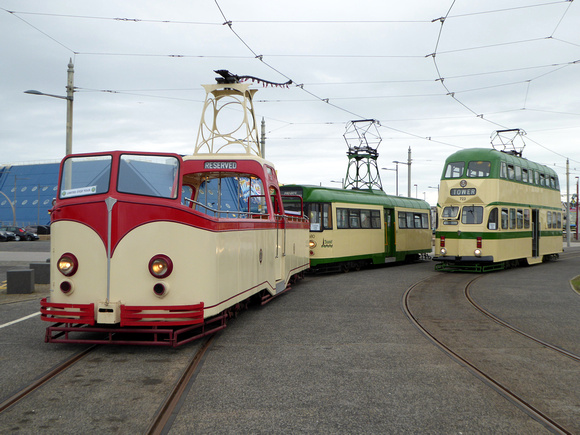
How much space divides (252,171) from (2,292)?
24.1 feet

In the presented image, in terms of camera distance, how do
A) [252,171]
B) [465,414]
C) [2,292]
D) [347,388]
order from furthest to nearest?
[2,292], [252,171], [347,388], [465,414]

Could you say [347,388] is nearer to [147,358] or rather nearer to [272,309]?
[147,358]

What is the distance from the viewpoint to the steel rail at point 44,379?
4990mm

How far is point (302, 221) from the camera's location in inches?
595

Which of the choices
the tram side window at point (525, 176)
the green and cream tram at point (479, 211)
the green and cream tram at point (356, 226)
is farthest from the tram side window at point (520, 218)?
the green and cream tram at point (356, 226)

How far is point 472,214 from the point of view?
19.6 meters

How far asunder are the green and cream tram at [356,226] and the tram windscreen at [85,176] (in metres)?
9.08

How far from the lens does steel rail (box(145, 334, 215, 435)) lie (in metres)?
4.41

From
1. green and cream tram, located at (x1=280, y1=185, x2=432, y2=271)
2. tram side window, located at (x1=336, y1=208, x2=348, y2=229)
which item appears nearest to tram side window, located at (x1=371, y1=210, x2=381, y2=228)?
green and cream tram, located at (x1=280, y1=185, x2=432, y2=271)

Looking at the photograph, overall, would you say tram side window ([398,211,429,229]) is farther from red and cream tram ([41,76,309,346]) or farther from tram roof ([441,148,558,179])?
red and cream tram ([41,76,309,346])

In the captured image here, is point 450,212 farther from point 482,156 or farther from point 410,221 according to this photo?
point 410,221

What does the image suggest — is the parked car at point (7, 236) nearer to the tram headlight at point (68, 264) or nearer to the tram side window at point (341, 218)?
the tram side window at point (341, 218)

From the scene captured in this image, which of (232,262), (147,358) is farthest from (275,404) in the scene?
(232,262)

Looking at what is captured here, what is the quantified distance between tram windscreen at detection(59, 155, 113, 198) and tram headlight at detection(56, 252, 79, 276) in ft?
2.54
